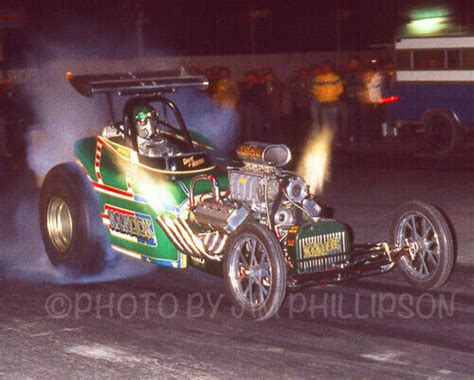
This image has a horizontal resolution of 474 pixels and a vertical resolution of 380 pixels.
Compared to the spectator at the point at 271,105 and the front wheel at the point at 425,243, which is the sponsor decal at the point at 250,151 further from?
the spectator at the point at 271,105

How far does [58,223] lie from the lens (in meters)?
10.2

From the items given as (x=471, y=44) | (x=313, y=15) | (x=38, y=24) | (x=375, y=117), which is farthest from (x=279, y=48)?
(x=471, y=44)

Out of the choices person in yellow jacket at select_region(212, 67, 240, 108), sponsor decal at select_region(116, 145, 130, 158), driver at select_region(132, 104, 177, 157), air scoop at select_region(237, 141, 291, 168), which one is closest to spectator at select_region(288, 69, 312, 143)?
person in yellow jacket at select_region(212, 67, 240, 108)

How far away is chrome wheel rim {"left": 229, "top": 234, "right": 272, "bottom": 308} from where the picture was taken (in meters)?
7.96

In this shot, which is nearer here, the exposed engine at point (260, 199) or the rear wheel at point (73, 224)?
the exposed engine at point (260, 199)

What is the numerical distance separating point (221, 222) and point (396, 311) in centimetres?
150

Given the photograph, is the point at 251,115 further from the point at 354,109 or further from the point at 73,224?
the point at 73,224

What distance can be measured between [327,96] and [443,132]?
2273 mm

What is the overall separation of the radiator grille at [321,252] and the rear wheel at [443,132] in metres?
12.4

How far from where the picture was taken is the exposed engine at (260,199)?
829cm

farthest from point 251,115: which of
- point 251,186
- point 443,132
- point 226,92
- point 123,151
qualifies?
point 251,186

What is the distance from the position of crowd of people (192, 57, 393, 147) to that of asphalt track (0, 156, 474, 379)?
10496mm

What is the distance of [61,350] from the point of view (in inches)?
286

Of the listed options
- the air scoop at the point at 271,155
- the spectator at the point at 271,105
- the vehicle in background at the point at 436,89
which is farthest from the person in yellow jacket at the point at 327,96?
the air scoop at the point at 271,155
